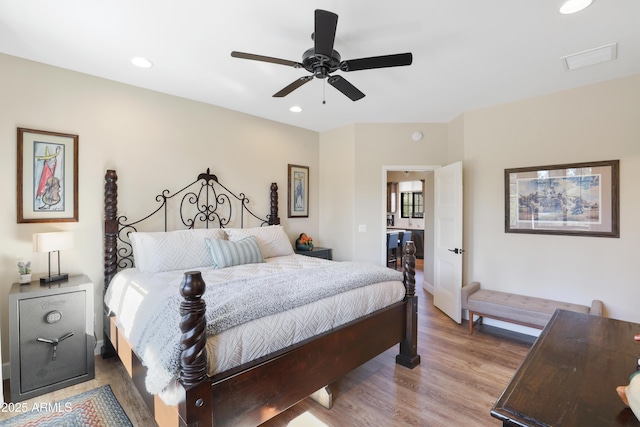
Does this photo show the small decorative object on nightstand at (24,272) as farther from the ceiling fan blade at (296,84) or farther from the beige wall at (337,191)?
the beige wall at (337,191)

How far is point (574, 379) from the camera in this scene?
1024mm

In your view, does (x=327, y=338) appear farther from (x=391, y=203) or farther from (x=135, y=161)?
(x=391, y=203)

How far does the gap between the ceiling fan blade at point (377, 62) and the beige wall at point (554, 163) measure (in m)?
2.37

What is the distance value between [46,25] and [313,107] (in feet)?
8.40

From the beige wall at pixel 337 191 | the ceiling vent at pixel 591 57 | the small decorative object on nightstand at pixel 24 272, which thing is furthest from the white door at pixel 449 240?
the small decorative object on nightstand at pixel 24 272

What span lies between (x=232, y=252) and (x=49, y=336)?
1547mm

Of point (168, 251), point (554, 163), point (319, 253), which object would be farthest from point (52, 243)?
point (554, 163)

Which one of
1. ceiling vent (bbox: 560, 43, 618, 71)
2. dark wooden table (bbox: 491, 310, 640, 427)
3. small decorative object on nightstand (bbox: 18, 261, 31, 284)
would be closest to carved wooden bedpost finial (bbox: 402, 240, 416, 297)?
dark wooden table (bbox: 491, 310, 640, 427)

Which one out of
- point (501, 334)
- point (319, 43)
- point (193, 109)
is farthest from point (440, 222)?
point (193, 109)

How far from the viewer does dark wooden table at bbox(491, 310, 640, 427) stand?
848mm

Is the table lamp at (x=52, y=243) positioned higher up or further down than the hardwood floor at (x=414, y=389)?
higher up

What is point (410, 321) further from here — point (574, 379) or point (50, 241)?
point (50, 241)

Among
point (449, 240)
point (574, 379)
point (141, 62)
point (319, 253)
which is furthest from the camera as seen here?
point (319, 253)

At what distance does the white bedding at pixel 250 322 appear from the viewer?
1.61 meters
